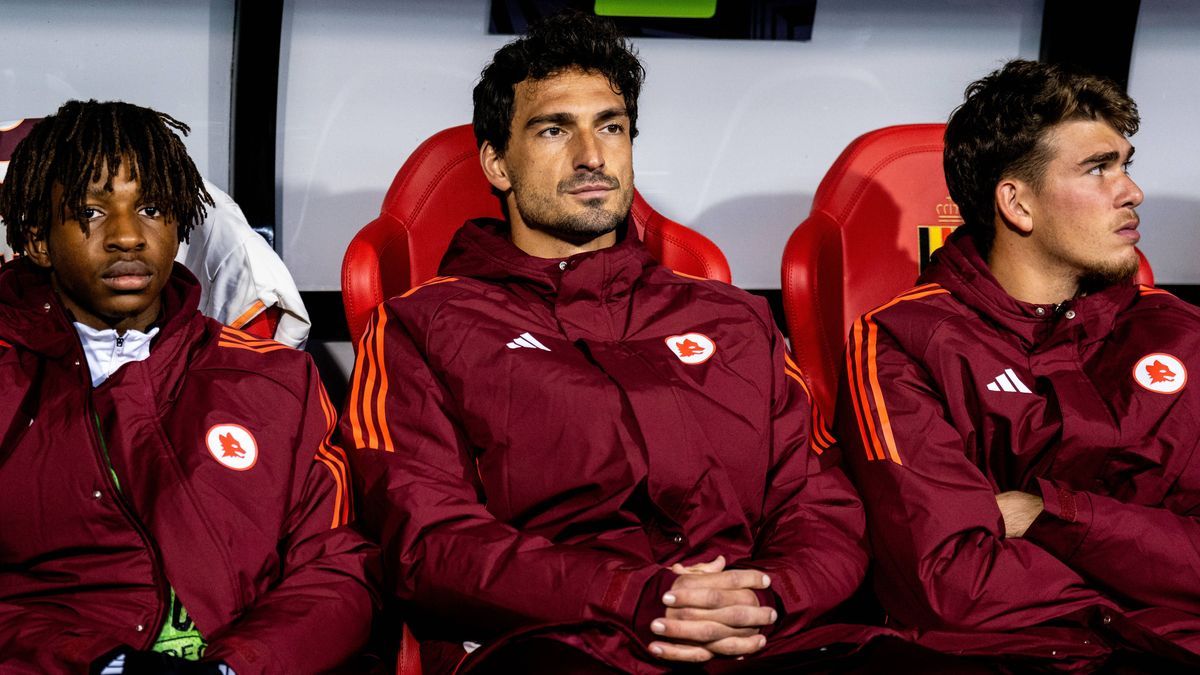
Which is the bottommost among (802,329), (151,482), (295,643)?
(295,643)

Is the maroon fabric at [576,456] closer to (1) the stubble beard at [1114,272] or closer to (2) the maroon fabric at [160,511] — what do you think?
(2) the maroon fabric at [160,511]

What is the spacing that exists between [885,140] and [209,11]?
1.74m

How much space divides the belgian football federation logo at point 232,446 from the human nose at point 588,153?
2.62ft

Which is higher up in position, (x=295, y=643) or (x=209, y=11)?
(x=209, y=11)

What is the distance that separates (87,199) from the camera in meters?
2.09

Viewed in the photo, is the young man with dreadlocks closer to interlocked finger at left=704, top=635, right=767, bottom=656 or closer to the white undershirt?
the white undershirt

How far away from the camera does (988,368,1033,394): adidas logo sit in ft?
7.48

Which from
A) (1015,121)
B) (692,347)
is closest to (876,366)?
(692,347)

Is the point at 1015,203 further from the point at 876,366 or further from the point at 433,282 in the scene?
the point at 433,282

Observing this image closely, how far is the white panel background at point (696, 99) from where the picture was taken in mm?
3436

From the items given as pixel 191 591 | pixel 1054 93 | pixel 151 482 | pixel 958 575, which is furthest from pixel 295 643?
pixel 1054 93

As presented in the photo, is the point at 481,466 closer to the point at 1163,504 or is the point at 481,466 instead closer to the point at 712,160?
the point at 1163,504

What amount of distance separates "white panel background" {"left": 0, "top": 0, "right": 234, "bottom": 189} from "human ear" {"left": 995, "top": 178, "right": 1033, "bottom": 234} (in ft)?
6.46

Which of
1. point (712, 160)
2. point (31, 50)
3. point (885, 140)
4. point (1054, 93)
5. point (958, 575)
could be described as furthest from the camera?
point (712, 160)
